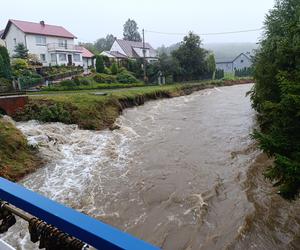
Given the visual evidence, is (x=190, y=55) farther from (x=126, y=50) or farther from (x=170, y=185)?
(x=170, y=185)

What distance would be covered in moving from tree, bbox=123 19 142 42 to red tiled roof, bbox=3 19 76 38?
55847 millimetres

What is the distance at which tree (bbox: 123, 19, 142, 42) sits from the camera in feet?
327

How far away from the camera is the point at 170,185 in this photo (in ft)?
29.3

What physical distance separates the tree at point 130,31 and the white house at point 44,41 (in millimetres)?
56456

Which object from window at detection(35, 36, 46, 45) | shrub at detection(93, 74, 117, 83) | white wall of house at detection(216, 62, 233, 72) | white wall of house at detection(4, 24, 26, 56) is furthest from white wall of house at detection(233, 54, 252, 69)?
white wall of house at detection(4, 24, 26, 56)

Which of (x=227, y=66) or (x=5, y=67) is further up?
(x=5, y=67)

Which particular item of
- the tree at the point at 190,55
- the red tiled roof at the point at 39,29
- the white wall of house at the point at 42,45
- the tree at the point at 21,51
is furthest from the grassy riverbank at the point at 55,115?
the red tiled roof at the point at 39,29

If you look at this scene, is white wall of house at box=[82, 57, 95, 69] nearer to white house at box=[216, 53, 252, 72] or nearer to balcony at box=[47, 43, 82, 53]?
balcony at box=[47, 43, 82, 53]

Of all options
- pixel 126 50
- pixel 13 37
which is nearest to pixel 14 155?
pixel 13 37

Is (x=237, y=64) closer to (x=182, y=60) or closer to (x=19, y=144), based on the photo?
(x=182, y=60)

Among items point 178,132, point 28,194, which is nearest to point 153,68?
point 178,132

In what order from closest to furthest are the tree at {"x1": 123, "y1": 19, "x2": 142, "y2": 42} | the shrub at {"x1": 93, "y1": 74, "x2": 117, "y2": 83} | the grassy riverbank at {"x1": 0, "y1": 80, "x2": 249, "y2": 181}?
1. the grassy riverbank at {"x1": 0, "y1": 80, "x2": 249, "y2": 181}
2. the shrub at {"x1": 93, "y1": 74, "x2": 117, "y2": 83}
3. the tree at {"x1": 123, "y1": 19, "x2": 142, "y2": 42}

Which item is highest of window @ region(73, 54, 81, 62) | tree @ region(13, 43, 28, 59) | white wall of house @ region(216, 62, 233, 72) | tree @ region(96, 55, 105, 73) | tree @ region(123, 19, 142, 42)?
tree @ region(123, 19, 142, 42)

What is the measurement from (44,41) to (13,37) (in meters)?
3.97
